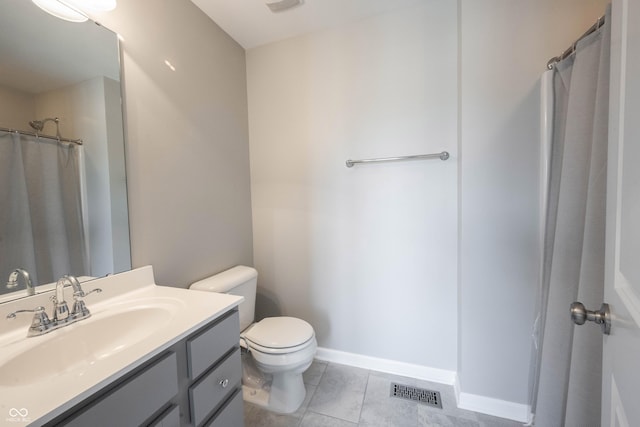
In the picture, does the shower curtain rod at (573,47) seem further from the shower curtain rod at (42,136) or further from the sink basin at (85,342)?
the shower curtain rod at (42,136)

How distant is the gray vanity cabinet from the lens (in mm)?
615

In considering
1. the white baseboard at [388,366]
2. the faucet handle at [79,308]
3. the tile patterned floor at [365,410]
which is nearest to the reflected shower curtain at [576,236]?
the tile patterned floor at [365,410]

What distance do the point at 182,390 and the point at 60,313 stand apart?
50 cm

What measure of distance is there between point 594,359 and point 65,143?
201cm

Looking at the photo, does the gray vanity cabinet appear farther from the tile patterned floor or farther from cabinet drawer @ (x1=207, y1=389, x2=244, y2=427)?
the tile patterned floor

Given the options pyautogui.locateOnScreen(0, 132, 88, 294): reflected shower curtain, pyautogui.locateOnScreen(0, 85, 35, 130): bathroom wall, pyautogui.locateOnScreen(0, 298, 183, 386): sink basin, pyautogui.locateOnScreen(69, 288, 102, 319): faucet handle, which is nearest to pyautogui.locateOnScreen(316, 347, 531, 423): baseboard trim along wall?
pyautogui.locateOnScreen(0, 298, 183, 386): sink basin

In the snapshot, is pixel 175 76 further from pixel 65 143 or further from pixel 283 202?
pixel 283 202

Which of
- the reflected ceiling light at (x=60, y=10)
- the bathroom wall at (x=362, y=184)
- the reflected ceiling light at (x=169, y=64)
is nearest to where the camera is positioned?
the reflected ceiling light at (x=60, y=10)

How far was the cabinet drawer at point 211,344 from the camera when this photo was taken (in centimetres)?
85

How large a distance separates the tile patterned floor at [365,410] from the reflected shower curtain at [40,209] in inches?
48.9

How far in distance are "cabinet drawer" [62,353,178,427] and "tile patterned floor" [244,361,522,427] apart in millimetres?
926

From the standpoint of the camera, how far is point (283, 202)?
1980mm

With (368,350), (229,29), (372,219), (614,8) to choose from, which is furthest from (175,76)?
(368,350)

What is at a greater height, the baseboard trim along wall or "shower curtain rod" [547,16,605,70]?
"shower curtain rod" [547,16,605,70]
